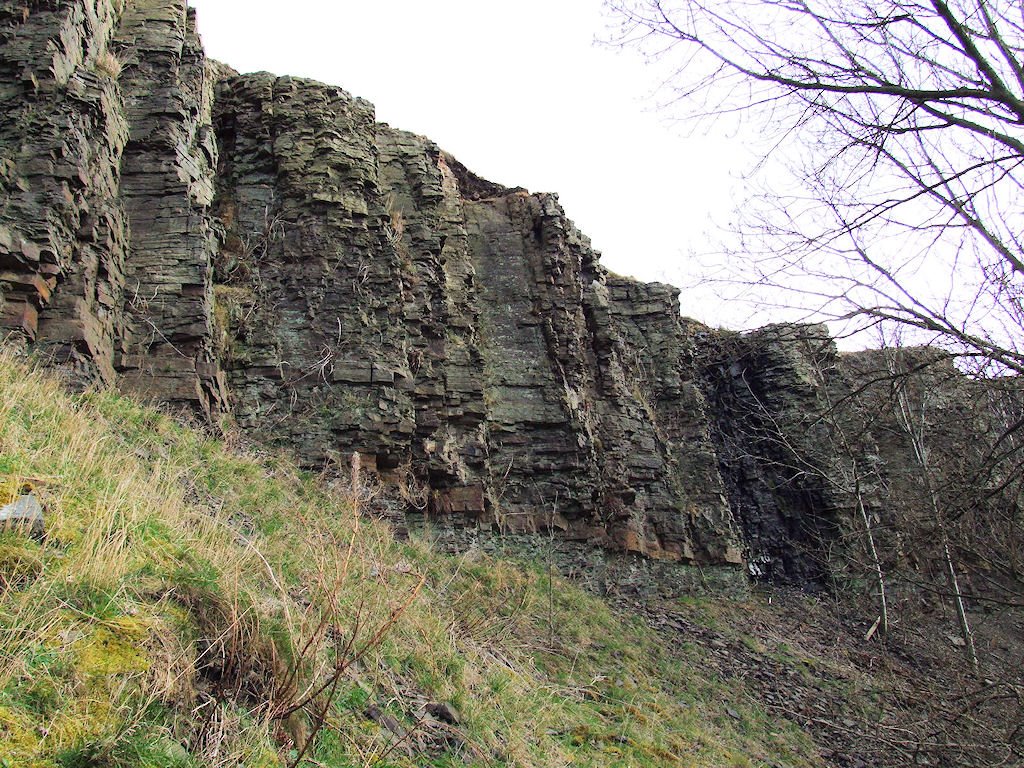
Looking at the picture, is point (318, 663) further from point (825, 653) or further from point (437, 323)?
→ point (825, 653)

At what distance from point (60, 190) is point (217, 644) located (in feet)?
→ 28.3

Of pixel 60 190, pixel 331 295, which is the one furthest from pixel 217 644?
pixel 331 295

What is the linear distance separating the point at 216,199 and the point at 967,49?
1274 centimetres

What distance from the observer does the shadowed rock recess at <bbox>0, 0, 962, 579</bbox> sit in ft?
33.0

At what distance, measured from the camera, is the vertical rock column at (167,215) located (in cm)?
1062

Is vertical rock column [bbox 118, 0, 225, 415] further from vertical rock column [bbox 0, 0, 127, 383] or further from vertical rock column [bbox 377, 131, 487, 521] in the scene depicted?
vertical rock column [bbox 377, 131, 487, 521]

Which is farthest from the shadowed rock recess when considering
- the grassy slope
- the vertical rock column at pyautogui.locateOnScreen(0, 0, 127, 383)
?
the grassy slope

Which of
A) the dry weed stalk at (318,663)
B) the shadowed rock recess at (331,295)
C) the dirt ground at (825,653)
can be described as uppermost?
the shadowed rock recess at (331,295)

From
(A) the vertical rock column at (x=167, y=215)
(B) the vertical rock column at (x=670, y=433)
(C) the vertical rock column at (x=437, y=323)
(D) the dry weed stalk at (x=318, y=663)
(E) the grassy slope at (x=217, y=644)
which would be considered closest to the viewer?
(E) the grassy slope at (x=217, y=644)

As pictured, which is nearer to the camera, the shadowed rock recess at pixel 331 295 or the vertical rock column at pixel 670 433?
→ the shadowed rock recess at pixel 331 295

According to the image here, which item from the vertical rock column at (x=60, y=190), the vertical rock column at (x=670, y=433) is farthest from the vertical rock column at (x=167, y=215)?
Result: the vertical rock column at (x=670, y=433)

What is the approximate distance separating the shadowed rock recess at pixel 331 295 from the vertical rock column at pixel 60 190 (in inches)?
1.2

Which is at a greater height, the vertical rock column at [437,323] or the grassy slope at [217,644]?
the vertical rock column at [437,323]

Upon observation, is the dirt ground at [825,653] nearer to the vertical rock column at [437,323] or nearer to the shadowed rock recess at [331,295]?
the shadowed rock recess at [331,295]
